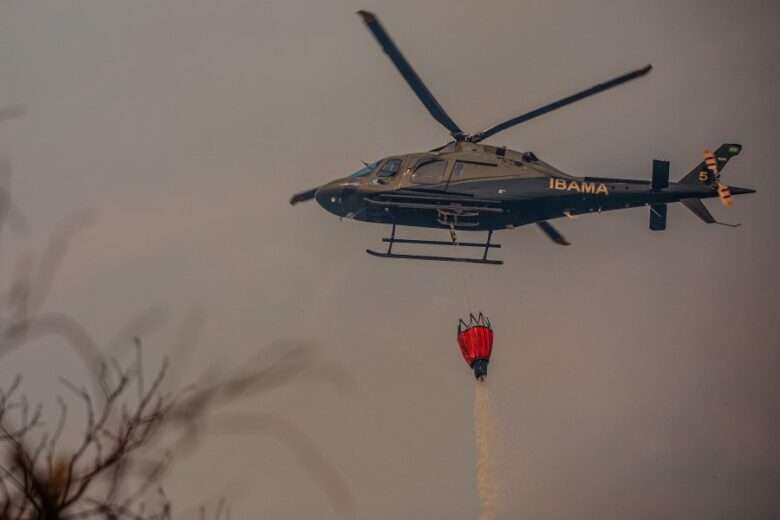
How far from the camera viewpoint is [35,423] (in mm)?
5023

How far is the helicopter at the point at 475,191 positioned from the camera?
3531 cm

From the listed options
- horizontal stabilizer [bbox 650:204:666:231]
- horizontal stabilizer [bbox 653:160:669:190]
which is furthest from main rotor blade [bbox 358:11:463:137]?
horizontal stabilizer [bbox 650:204:666:231]

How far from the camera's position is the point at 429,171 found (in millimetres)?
35719

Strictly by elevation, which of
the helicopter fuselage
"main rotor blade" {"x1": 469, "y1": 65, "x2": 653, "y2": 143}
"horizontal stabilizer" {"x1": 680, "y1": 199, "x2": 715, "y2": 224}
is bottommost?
the helicopter fuselage

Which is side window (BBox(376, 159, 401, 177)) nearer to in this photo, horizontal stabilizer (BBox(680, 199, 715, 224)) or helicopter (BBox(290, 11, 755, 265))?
helicopter (BBox(290, 11, 755, 265))

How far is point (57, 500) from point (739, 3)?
104457 millimetres

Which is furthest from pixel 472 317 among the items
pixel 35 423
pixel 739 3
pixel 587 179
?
pixel 739 3

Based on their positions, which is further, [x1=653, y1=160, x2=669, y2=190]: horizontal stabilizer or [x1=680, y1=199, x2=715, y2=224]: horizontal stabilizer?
[x1=680, y1=199, x2=715, y2=224]: horizontal stabilizer

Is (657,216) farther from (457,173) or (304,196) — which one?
(304,196)

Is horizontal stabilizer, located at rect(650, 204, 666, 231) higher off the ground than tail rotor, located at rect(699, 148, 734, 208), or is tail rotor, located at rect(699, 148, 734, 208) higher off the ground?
tail rotor, located at rect(699, 148, 734, 208)

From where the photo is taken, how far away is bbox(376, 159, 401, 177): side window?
117 ft

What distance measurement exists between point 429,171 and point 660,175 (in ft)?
20.4

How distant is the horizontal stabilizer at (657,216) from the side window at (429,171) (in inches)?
236

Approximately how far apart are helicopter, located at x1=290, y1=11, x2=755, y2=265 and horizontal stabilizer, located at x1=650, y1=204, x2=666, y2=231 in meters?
0.11
